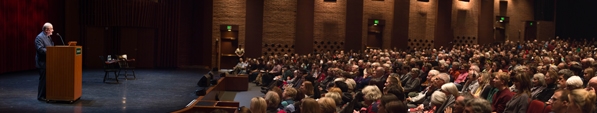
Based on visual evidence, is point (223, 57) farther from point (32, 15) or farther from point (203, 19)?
point (32, 15)

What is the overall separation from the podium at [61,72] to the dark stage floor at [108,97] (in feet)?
0.36

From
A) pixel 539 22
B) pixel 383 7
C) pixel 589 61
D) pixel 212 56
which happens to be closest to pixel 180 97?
pixel 589 61

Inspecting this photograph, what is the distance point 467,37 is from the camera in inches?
735

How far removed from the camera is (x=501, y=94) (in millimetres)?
4016

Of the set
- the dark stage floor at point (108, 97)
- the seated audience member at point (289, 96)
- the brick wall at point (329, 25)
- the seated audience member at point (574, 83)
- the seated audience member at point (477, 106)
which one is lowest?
the dark stage floor at point (108, 97)

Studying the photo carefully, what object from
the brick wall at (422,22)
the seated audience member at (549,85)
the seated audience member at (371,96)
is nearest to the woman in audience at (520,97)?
the seated audience member at (549,85)

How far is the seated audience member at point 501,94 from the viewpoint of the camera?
395 cm

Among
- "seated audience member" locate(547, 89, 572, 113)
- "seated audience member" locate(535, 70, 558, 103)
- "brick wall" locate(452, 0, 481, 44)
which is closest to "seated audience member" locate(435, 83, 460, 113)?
"seated audience member" locate(535, 70, 558, 103)

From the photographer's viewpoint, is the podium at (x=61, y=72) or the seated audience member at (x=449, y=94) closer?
the seated audience member at (x=449, y=94)

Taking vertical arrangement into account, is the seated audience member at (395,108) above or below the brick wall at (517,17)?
below

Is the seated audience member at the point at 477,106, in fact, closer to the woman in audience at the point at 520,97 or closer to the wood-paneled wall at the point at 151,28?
the woman in audience at the point at 520,97

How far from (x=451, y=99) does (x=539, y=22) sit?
18.6 m

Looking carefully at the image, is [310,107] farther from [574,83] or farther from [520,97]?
[574,83]

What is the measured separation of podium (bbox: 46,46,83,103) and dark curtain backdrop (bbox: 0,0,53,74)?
5207 mm
